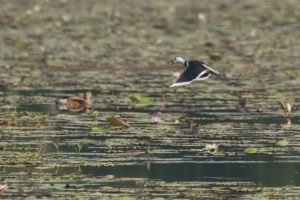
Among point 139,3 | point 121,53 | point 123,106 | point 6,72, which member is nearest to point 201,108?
point 123,106

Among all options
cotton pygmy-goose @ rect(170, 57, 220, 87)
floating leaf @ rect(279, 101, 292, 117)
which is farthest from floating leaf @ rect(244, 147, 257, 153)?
floating leaf @ rect(279, 101, 292, 117)

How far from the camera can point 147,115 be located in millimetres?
10000

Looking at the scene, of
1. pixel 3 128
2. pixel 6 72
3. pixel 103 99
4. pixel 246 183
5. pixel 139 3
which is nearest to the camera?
pixel 246 183

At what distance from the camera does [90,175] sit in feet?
22.9

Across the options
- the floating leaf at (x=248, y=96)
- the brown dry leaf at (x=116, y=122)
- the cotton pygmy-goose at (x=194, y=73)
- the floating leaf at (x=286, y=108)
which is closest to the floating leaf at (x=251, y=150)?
the cotton pygmy-goose at (x=194, y=73)

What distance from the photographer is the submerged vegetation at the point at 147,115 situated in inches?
268

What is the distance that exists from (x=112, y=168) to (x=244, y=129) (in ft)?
7.30

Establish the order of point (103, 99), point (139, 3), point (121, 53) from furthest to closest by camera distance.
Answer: point (139, 3) → point (121, 53) → point (103, 99)

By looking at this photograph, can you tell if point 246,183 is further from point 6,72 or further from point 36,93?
point 6,72

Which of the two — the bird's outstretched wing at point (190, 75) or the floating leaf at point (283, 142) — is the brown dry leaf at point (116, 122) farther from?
the floating leaf at point (283, 142)

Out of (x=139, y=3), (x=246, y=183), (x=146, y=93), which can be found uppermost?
(x=139, y=3)

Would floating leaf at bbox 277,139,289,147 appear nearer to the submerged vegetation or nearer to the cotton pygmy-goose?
the submerged vegetation

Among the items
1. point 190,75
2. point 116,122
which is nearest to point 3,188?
point 116,122

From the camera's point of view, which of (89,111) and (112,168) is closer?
(112,168)
